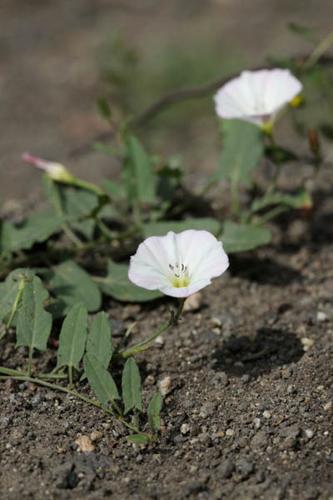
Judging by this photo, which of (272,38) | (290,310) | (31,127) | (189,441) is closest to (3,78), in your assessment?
(31,127)

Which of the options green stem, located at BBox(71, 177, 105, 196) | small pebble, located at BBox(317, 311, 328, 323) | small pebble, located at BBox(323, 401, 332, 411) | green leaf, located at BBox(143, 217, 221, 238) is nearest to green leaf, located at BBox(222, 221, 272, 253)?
green leaf, located at BBox(143, 217, 221, 238)

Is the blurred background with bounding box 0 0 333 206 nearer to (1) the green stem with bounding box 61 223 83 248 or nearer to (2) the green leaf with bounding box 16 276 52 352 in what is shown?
(1) the green stem with bounding box 61 223 83 248

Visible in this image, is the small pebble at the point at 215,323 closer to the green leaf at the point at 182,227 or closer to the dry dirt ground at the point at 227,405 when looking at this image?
the dry dirt ground at the point at 227,405

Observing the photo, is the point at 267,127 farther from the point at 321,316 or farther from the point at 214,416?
the point at 214,416

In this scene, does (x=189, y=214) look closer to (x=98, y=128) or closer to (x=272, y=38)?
(x=98, y=128)

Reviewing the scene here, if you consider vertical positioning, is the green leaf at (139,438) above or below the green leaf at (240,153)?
below

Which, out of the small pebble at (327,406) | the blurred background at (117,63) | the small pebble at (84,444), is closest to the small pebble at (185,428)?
the small pebble at (84,444)
